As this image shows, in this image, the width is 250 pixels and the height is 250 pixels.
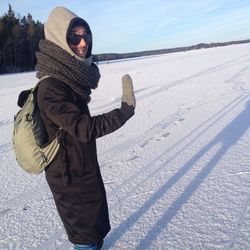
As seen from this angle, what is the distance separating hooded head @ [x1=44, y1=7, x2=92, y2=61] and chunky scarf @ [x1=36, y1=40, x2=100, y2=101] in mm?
27

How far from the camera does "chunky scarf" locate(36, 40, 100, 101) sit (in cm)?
176

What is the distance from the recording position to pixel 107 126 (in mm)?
1690

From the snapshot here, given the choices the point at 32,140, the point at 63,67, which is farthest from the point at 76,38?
the point at 32,140

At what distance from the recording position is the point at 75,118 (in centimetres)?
168

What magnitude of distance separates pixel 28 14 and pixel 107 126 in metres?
60.2

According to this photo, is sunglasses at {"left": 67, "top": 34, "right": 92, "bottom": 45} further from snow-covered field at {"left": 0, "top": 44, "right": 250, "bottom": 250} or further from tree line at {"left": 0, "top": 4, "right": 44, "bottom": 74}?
tree line at {"left": 0, "top": 4, "right": 44, "bottom": 74}

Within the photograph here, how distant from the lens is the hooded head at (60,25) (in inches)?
69.7

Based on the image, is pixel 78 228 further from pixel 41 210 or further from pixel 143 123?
pixel 143 123

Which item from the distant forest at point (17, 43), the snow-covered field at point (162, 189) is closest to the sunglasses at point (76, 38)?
the snow-covered field at point (162, 189)

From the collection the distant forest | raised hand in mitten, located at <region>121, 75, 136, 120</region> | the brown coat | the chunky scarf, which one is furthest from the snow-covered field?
the distant forest

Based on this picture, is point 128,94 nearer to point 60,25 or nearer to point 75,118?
point 75,118

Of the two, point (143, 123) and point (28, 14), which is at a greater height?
point (28, 14)

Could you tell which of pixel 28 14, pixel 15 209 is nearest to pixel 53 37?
pixel 15 209

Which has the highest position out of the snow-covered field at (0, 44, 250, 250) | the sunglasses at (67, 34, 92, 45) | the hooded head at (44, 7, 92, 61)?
the hooded head at (44, 7, 92, 61)
